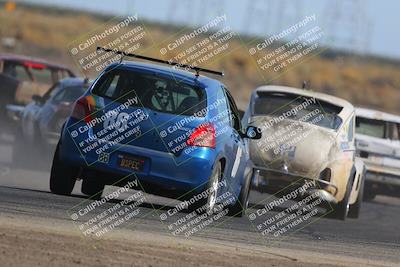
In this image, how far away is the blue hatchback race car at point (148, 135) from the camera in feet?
42.8

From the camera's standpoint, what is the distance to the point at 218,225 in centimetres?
1322

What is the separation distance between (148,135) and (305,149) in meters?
4.14

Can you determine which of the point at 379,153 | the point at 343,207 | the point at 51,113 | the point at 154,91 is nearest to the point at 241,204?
the point at 154,91

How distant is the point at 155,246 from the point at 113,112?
2.76m

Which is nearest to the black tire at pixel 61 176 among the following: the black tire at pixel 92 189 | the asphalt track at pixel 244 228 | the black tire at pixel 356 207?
the asphalt track at pixel 244 228

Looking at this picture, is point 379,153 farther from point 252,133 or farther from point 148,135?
point 148,135

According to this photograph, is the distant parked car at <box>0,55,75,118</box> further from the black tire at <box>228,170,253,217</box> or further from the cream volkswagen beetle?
the black tire at <box>228,170,253,217</box>

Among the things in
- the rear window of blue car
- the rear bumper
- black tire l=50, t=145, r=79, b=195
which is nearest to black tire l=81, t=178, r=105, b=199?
black tire l=50, t=145, r=79, b=195

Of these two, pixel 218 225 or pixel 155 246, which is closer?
pixel 155 246

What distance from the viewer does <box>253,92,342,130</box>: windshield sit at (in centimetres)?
1731

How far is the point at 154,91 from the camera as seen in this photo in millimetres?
13406

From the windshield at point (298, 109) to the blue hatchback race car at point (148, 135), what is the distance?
12.4 feet

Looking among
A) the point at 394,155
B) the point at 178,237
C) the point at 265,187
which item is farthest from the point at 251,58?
the point at 178,237

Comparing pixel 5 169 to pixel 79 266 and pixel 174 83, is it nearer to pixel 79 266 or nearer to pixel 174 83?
pixel 174 83
